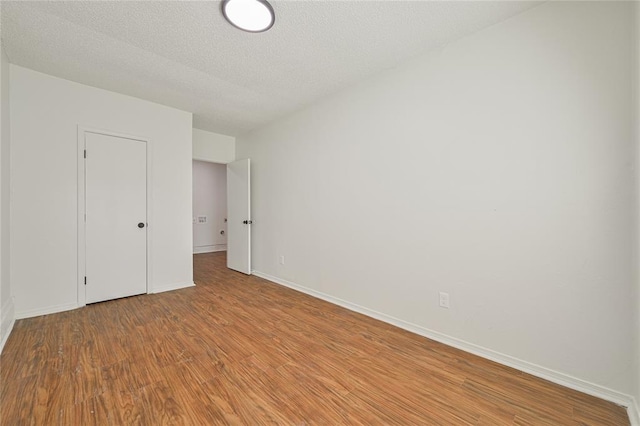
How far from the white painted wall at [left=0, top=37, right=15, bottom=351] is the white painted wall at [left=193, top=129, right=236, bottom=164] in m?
2.16

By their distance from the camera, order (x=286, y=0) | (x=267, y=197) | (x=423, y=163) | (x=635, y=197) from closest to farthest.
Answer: (x=635, y=197) → (x=286, y=0) → (x=423, y=163) → (x=267, y=197)

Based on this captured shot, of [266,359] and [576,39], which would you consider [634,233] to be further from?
[266,359]

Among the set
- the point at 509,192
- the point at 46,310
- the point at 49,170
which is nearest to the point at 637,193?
the point at 509,192

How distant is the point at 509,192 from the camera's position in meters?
1.85

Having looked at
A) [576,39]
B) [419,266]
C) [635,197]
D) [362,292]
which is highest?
[576,39]

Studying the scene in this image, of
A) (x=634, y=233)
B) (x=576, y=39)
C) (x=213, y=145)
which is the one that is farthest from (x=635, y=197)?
(x=213, y=145)

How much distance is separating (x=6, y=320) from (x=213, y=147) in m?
3.39

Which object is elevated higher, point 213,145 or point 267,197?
point 213,145

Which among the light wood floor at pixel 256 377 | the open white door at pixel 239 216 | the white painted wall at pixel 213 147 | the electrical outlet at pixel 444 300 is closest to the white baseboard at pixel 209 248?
the open white door at pixel 239 216

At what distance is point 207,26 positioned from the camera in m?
1.95

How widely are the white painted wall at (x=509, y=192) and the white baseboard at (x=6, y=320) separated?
3.03 metres

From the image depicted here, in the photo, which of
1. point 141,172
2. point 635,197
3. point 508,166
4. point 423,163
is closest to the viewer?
point 635,197

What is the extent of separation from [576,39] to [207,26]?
255 centimetres

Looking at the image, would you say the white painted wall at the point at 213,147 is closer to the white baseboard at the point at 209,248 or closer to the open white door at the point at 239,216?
the open white door at the point at 239,216
